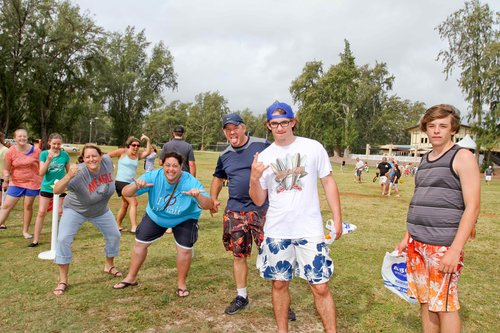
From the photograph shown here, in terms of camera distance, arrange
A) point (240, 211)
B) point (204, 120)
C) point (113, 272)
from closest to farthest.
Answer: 1. point (240, 211)
2. point (113, 272)
3. point (204, 120)

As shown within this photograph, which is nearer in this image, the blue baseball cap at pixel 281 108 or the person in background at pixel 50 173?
the blue baseball cap at pixel 281 108

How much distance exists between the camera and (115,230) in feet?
16.0

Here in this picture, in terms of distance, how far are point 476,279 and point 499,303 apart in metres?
0.92

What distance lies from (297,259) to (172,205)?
168cm

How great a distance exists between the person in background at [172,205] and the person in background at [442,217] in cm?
221

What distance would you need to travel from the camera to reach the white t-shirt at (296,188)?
10.3 ft

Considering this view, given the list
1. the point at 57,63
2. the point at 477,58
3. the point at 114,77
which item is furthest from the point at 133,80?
the point at 477,58

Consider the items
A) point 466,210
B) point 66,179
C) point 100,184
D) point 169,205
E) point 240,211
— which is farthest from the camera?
point 100,184

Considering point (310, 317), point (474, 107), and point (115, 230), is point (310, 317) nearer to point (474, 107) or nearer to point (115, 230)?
point (115, 230)

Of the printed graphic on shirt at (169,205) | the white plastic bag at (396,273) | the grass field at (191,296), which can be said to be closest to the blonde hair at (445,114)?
the white plastic bag at (396,273)

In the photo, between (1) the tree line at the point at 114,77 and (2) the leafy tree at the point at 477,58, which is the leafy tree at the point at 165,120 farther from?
(2) the leafy tree at the point at 477,58

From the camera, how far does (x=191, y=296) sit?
442 cm

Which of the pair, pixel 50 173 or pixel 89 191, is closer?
pixel 89 191

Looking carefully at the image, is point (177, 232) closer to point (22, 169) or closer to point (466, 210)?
point (466, 210)
